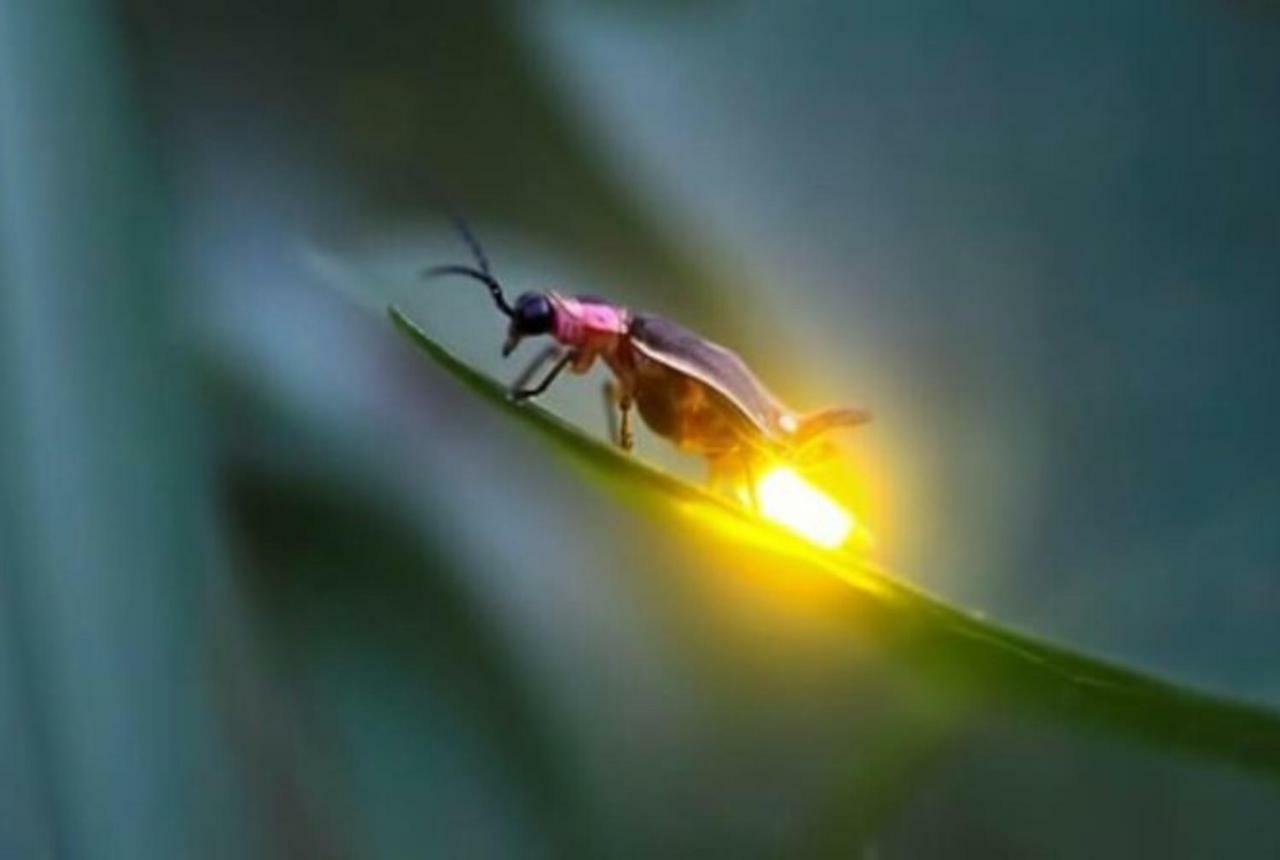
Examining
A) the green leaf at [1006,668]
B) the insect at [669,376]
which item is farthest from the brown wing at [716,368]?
the green leaf at [1006,668]

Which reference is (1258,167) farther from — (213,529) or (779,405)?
(213,529)

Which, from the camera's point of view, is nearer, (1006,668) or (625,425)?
(1006,668)

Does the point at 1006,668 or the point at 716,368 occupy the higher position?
the point at 716,368

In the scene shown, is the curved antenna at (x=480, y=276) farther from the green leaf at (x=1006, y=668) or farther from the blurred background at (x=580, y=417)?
the green leaf at (x=1006, y=668)

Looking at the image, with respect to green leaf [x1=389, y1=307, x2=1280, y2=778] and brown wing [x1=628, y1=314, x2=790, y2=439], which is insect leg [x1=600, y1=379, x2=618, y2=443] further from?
green leaf [x1=389, y1=307, x2=1280, y2=778]

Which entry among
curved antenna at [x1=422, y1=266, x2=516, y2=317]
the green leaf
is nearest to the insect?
curved antenna at [x1=422, y1=266, x2=516, y2=317]

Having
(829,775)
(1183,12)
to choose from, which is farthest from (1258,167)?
(829,775)

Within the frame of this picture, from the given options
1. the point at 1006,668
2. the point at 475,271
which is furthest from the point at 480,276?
the point at 1006,668

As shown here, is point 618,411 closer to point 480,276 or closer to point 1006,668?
point 480,276
